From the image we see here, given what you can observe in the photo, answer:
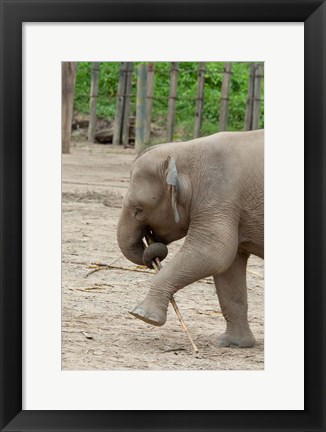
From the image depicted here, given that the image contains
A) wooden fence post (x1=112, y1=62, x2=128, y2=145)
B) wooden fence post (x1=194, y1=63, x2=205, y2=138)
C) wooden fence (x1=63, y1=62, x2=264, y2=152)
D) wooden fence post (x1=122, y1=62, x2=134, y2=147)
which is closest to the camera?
wooden fence (x1=63, y1=62, x2=264, y2=152)

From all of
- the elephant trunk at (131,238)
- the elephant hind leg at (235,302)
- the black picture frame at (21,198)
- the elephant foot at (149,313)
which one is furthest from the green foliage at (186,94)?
the black picture frame at (21,198)

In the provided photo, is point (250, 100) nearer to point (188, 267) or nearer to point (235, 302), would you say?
point (235, 302)

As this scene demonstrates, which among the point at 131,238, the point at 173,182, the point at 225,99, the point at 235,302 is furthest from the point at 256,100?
the point at 173,182

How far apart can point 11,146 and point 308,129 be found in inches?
42.8

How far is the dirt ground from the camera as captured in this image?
4.98 meters

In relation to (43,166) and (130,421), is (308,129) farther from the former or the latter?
(130,421)

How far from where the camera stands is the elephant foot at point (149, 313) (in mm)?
5062

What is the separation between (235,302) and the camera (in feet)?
18.2

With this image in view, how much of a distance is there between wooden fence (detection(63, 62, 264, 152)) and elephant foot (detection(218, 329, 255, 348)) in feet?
12.7

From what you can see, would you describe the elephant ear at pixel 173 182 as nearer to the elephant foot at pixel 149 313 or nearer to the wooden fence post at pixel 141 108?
the elephant foot at pixel 149 313

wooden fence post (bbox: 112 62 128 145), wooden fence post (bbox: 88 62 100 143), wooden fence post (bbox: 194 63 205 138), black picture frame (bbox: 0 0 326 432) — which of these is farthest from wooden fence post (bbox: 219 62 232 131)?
black picture frame (bbox: 0 0 326 432)

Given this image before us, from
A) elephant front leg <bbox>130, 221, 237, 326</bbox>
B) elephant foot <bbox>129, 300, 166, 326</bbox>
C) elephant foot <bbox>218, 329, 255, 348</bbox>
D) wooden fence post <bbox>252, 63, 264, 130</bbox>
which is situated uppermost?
wooden fence post <bbox>252, 63, 264, 130</bbox>

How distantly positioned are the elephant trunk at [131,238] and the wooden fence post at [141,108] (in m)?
4.81

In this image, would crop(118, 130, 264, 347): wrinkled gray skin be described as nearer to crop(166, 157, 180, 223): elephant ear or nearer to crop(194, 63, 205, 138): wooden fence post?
crop(166, 157, 180, 223): elephant ear
